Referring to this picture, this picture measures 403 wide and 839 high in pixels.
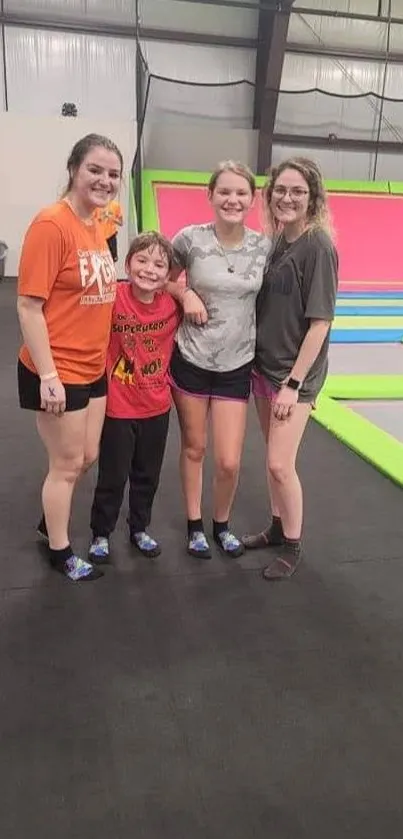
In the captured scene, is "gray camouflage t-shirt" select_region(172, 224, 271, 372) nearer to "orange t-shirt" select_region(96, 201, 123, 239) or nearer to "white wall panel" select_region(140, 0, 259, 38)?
"orange t-shirt" select_region(96, 201, 123, 239)

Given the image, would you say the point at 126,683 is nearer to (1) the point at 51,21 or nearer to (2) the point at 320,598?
(2) the point at 320,598

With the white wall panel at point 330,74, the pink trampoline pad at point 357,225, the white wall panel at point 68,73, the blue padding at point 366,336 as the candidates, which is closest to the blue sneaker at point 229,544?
the blue padding at point 366,336

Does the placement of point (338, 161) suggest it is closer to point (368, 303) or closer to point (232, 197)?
point (368, 303)

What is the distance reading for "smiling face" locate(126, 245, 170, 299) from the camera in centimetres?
195

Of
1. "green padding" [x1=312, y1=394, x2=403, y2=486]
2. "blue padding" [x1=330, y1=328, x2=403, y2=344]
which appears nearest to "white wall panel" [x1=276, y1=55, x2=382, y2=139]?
"blue padding" [x1=330, y1=328, x2=403, y2=344]

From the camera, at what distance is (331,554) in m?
2.31

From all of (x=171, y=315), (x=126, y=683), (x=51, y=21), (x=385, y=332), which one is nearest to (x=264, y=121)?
(x=51, y=21)

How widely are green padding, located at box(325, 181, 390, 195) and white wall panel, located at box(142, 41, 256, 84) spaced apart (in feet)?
6.93

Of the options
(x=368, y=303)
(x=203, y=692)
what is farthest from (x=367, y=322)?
(x=203, y=692)

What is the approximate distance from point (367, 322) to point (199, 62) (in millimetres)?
5075

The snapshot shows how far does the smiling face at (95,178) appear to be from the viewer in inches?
68.6

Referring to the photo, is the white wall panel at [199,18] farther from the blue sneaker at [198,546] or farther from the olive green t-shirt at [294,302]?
the blue sneaker at [198,546]

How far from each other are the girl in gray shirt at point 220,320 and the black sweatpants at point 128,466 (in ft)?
0.30

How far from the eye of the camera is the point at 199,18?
877 cm
